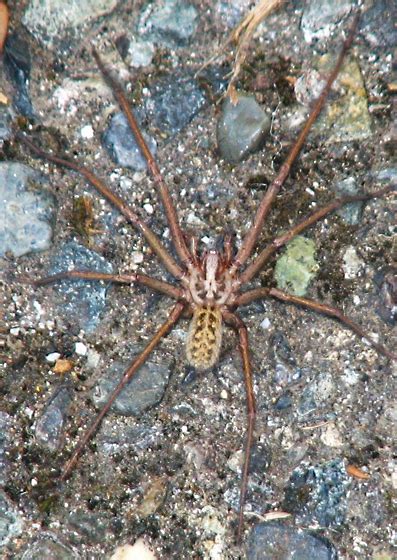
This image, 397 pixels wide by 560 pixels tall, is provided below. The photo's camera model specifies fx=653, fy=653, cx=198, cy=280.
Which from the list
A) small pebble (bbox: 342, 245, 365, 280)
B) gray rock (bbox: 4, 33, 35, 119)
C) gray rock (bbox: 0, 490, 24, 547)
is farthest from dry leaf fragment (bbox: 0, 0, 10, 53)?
gray rock (bbox: 0, 490, 24, 547)

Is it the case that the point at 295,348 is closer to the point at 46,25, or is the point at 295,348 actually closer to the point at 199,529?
the point at 199,529

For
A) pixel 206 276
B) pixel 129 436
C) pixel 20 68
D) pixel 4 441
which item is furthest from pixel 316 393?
pixel 20 68

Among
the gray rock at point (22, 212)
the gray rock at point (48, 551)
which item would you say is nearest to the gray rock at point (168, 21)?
the gray rock at point (22, 212)

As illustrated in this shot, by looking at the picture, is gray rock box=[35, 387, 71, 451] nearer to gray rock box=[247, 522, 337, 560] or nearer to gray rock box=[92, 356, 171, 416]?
gray rock box=[92, 356, 171, 416]

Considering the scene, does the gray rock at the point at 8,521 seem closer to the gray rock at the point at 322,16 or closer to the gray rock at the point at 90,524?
the gray rock at the point at 90,524

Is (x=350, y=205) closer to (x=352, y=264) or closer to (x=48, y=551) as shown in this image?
(x=352, y=264)

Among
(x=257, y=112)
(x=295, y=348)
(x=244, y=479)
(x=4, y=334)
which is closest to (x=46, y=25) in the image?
(x=257, y=112)

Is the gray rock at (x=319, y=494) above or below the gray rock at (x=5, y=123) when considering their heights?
below
